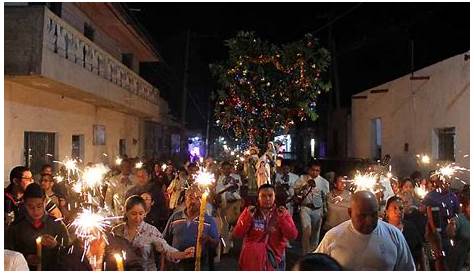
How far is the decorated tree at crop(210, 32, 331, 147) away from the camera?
1230 cm

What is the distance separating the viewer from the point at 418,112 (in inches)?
603

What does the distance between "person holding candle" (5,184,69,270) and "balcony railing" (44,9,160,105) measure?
16.9ft

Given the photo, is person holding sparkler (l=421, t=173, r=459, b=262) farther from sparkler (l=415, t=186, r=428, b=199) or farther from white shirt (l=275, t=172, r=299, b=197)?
A: white shirt (l=275, t=172, r=299, b=197)

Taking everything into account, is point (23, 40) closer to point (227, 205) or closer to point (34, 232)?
point (227, 205)

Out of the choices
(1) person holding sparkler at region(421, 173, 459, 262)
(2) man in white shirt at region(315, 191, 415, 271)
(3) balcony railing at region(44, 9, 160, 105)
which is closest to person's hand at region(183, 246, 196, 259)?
(2) man in white shirt at region(315, 191, 415, 271)

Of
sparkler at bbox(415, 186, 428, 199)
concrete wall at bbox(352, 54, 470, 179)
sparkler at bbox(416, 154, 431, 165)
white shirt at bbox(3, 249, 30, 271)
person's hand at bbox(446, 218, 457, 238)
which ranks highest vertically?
concrete wall at bbox(352, 54, 470, 179)

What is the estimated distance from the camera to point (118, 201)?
827 cm

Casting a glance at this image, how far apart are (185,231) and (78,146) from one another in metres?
10.7

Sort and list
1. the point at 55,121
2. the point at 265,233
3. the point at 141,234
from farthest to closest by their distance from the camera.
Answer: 1. the point at 55,121
2. the point at 265,233
3. the point at 141,234

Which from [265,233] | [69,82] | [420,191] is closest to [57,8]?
[69,82]

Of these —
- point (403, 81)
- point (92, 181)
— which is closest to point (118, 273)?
point (92, 181)

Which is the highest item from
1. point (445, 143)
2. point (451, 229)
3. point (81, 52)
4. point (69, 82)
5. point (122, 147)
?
point (81, 52)

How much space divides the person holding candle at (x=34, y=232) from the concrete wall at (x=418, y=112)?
8020mm

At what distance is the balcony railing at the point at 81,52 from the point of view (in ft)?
32.1
